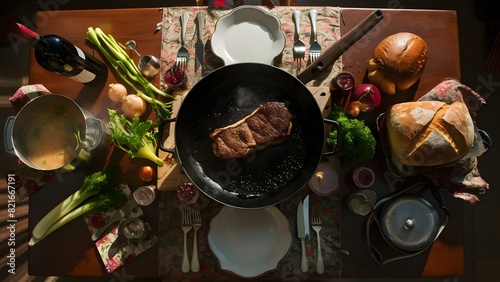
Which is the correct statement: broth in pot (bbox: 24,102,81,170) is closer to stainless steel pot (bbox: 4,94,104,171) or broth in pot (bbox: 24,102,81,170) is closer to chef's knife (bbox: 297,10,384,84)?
stainless steel pot (bbox: 4,94,104,171)

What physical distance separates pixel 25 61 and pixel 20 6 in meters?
0.38

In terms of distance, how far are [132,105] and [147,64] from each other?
197 mm

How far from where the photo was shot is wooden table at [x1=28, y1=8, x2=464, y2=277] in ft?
4.65

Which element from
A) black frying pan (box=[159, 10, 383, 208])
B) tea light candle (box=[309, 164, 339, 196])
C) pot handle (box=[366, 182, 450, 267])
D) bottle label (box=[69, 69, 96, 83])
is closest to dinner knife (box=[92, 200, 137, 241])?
black frying pan (box=[159, 10, 383, 208])

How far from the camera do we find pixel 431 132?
49.0 inches

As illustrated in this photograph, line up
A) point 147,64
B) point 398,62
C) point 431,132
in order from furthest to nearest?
point 147,64 < point 398,62 < point 431,132

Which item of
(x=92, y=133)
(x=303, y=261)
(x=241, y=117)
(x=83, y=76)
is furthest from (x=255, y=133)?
(x=83, y=76)

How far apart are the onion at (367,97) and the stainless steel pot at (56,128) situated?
110 cm

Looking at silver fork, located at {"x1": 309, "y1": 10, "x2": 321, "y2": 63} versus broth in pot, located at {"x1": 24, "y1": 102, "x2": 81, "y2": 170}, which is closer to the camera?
broth in pot, located at {"x1": 24, "y1": 102, "x2": 81, "y2": 170}

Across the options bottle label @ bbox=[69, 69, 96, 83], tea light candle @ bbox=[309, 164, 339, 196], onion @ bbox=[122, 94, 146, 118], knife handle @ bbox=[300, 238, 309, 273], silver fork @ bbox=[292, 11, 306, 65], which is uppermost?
silver fork @ bbox=[292, 11, 306, 65]

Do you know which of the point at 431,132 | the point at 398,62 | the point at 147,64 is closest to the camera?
the point at 431,132

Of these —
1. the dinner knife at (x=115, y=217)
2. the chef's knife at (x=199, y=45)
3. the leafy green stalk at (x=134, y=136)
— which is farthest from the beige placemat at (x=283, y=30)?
the dinner knife at (x=115, y=217)

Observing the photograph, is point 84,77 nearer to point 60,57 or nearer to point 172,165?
point 60,57

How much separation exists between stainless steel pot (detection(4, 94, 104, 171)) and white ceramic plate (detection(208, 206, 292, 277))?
605mm
